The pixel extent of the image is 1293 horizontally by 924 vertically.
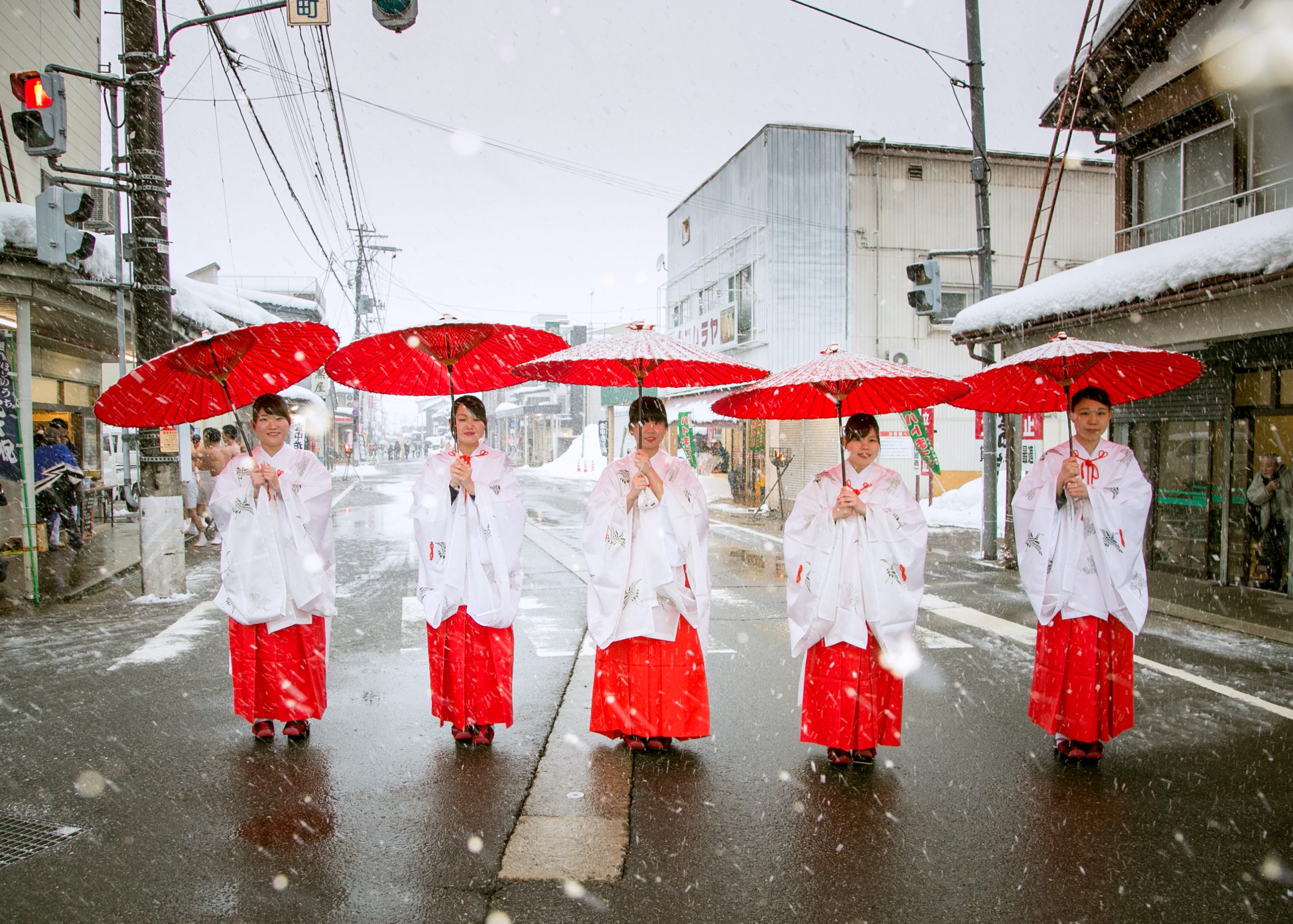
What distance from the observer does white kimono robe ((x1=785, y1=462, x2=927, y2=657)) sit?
4242 mm

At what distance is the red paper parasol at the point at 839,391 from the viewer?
4.25m

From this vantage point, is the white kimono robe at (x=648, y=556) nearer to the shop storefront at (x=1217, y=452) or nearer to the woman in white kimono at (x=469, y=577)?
the woman in white kimono at (x=469, y=577)

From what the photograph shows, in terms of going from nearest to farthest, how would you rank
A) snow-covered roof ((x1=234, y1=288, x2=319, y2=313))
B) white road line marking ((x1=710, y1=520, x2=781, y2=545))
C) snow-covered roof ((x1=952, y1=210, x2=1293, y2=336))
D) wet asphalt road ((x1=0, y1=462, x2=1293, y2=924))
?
wet asphalt road ((x1=0, y1=462, x2=1293, y2=924)) → snow-covered roof ((x1=952, y1=210, x2=1293, y2=336)) → white road line marking ((x1=710, y1=520, x2=781, y2=545)) → snow-covered roof ((x1=234, y1=288, x2=319, y2=313))

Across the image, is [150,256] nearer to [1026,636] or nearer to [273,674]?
[273,674]

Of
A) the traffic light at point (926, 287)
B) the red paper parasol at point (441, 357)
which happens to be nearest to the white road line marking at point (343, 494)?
the traffic light at point (926, 287)

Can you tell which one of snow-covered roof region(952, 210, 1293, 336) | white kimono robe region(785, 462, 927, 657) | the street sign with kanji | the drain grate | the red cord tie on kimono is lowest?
the drain grate

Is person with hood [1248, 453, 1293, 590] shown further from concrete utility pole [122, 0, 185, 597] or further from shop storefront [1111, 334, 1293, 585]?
concrete utility pole [122, 0, 185, 597]

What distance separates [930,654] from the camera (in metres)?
6.70

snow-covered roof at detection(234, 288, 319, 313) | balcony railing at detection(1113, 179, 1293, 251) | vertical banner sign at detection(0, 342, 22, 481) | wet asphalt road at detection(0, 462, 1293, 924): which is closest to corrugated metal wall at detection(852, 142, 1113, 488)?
balcony railing at detection(1113, 179, 1293, 251)

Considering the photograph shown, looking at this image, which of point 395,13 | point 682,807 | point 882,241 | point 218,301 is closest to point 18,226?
point 395,13

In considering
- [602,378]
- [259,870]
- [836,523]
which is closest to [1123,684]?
[836,523]

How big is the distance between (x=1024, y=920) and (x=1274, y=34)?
10.5 metres

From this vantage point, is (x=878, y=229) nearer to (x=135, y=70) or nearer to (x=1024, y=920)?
(x=135, y=70)

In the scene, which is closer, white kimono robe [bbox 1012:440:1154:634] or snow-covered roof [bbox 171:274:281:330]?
white kimono robe [bbox 1012:440:1154:634]
